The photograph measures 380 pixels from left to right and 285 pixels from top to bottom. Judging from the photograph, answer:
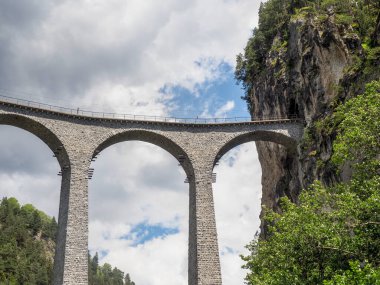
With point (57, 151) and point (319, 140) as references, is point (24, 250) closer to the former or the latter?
point (57, 151)

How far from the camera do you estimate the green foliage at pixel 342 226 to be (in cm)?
1447

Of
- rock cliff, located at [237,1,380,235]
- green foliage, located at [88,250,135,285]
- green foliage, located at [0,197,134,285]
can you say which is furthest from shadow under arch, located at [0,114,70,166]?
green foliage, located at [88,250,135,285]

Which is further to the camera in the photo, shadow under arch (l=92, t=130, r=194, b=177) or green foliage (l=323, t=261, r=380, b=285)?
shadow under arch (l=92, t=130, r=194, b=177)

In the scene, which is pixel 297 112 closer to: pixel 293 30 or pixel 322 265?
pixel 293 30

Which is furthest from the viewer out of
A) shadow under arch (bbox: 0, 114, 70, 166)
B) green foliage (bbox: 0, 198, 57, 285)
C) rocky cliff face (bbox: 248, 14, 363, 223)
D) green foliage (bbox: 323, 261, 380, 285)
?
green foliage (bbox: 0, 198, 57, 285)

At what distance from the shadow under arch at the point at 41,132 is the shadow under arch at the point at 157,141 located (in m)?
2.82

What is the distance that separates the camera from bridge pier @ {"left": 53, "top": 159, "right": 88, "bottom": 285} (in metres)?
25.6

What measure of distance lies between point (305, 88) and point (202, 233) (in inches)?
567

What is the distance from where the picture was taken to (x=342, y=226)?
15.2 metres

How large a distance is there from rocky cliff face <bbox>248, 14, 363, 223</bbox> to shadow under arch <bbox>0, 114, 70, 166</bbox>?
54.4 feet

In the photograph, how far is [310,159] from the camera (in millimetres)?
32062

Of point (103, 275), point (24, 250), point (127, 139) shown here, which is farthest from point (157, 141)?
point (103, 275)

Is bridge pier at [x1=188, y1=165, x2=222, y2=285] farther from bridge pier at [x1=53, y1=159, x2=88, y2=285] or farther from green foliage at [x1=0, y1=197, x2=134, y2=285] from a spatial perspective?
green foliage at [x1=0, y1=197, x2=134, y2=285]

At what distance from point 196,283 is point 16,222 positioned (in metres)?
57.8
